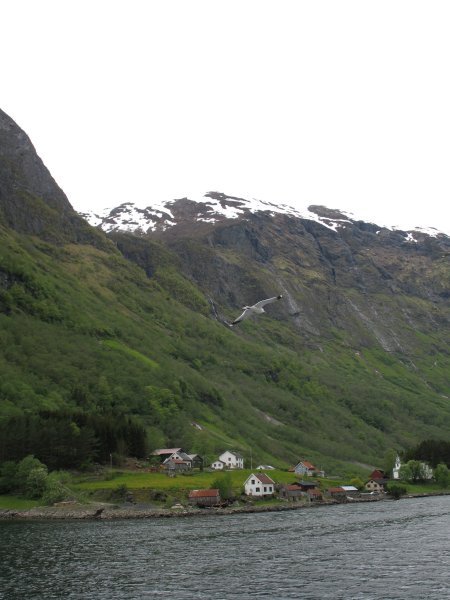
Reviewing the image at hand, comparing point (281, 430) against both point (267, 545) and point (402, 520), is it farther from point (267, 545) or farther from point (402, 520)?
point (267, 545)

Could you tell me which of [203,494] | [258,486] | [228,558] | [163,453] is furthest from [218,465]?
[228,558]

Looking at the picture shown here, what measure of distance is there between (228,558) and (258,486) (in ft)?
193

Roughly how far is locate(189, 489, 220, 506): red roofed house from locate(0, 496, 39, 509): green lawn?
77.4 feet

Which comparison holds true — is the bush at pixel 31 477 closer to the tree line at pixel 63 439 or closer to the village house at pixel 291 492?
the tree line at pixel 63 439

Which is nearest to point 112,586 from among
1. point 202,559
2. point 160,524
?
point 202,559

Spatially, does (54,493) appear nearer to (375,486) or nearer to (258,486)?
(258,486)

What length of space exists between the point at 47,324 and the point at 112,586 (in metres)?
145

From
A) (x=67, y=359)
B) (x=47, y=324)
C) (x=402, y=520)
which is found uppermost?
(x=47, y=324)

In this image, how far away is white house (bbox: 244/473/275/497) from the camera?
112188mm

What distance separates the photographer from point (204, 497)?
101 meters

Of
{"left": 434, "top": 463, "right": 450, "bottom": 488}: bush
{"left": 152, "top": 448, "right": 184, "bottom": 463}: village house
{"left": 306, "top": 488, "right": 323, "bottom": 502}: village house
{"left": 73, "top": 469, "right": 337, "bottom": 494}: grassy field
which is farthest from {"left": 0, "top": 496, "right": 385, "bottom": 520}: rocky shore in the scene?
{"left": 434, "top": 463, "right": 450, "bottom": 488}: bush

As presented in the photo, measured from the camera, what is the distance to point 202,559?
54.9m

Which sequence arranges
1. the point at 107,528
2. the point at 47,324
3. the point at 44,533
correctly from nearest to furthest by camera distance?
the point at 44,533
the point at 107,528
the point at 47,324

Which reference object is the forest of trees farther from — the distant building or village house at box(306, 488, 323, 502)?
the distant building
